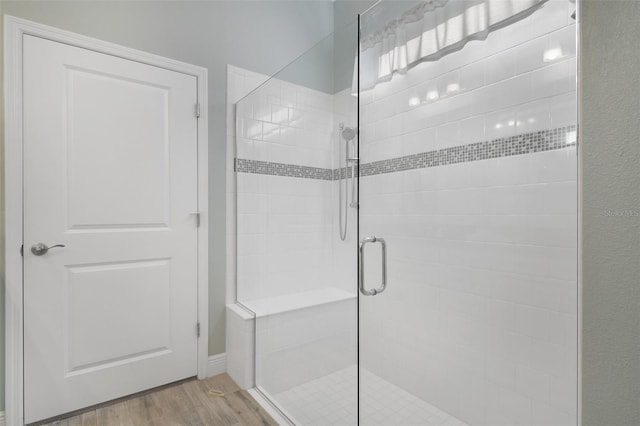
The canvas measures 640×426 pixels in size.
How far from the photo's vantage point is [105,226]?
6.31ft

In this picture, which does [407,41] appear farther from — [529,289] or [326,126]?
[529,289]

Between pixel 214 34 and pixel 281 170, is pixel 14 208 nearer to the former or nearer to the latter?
pixel 281 170

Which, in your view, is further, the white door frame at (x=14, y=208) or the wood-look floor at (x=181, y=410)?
the wood-look floor at (x=181, y=410)

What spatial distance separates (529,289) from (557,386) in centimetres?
40

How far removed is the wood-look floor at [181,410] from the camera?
1.77 m

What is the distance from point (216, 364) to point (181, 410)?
0.42 metres

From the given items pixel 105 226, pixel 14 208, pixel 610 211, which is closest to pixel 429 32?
pixel 610 211

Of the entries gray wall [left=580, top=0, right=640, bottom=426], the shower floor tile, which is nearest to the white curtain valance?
gray wall [left=580, top=0, right=640, bottom=426]

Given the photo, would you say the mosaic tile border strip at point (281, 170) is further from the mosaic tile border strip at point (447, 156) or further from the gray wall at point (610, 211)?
the gray wall at point (610, 211)

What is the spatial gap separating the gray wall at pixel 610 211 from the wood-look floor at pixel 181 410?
64.8 inches

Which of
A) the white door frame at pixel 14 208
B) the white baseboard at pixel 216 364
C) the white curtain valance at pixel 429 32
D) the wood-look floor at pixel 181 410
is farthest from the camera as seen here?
the white baseboard at pixel 216 364

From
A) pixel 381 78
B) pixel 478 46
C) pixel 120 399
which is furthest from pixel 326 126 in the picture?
pixel 120 399

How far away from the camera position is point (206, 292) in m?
2.25

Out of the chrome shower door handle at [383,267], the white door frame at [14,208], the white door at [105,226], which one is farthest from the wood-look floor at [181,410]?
the chrome shower door handle at [383,267]
